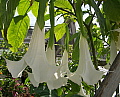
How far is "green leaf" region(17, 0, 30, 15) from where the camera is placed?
49 cm

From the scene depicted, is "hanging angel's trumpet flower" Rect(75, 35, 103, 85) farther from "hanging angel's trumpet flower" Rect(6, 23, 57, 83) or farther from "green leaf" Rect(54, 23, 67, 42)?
"green leaf" Rect(54, 23, 67, 42)

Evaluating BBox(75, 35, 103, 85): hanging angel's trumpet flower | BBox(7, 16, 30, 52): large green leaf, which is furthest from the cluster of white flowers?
BBox(7, 16, 30, 52): large green leaf

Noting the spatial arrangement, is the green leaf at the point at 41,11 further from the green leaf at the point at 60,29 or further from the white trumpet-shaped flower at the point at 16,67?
the green leaf at the point at 60,29

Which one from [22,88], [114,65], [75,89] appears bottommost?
[22,88]

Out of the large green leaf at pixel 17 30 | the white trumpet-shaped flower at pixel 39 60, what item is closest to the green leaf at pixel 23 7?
the large green leaf at pixel 17 30

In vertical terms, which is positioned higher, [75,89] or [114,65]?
[114,65]

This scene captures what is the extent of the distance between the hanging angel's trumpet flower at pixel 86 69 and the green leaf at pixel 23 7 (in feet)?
0.56

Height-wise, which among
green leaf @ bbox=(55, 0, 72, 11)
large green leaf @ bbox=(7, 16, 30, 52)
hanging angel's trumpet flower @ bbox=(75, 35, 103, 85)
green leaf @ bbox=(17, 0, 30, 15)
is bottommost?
hanging angel's trumpet flower @ bbox=(75, 35, 103, 85)

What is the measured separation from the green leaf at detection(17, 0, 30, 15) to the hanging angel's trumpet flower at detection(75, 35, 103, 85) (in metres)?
0.17

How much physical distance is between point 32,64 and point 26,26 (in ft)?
0.60

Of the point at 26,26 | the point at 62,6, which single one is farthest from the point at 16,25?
the point at 62,6

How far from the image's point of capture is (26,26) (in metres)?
0.50

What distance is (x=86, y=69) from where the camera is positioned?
1.19ft

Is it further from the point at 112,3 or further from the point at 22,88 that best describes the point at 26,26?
the point at 22,88
